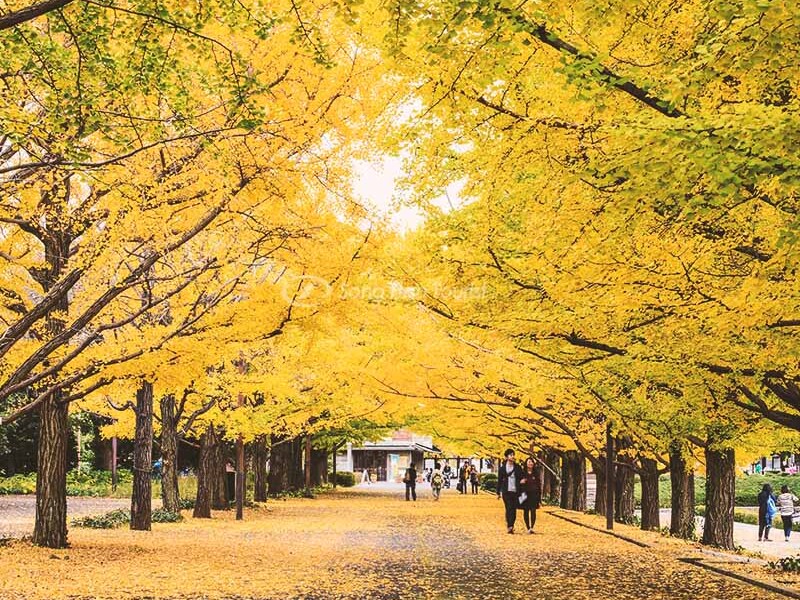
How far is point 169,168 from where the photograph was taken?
1199 centimetres

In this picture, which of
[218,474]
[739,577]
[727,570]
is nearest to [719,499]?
[727,570]

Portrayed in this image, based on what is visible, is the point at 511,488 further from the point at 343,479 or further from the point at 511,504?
the point at 343,479

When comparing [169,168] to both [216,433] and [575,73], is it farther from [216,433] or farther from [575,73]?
[216,433]

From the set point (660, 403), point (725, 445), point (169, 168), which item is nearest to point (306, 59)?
point (169, 168)

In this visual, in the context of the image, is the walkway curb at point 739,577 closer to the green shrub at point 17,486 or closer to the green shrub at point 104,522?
the green shrub at point 104,522

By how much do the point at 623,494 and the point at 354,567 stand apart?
Answer: 18.9 meters

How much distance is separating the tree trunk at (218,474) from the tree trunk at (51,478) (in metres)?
11.7

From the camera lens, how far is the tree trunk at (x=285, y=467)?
41531 millimetres

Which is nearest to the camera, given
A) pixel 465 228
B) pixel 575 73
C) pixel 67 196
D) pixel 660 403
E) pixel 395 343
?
pixel 575 73

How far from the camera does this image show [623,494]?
101ft

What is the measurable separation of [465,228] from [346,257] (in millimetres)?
1849

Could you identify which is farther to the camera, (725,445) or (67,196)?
(725,445)

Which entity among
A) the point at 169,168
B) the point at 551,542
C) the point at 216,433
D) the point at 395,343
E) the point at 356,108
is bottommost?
the point at 551,542

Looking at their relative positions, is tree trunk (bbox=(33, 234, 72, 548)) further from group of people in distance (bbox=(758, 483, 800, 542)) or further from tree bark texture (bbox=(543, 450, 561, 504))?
tree bark texture (bbox=(543, 450, 561, 504))
